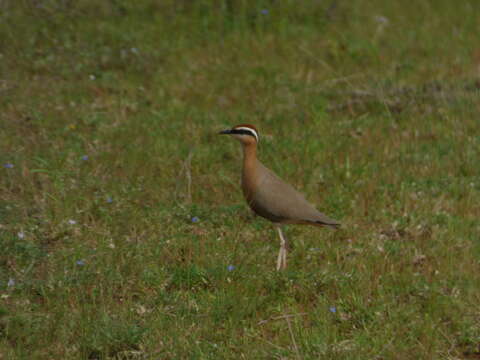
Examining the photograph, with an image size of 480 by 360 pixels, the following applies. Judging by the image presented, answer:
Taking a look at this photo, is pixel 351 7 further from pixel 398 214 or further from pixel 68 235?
pixel 68 235

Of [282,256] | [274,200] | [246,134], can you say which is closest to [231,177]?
[246,134]

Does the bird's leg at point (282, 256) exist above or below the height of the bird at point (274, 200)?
below

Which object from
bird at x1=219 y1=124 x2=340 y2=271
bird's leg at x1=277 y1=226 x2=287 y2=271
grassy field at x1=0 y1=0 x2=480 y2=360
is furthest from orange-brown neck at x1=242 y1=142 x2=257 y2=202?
bird's leg at x1=277 y1=226 x2=287 y2=271

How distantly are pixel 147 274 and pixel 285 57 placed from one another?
595cm

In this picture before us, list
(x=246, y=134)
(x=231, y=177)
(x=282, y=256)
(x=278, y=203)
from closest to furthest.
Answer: (x=282, y=256), (x=278, y=203), (x=246, y=134), (x=231, y=177)

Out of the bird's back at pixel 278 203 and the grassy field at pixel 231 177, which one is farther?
the bird's back at pixel 278 203

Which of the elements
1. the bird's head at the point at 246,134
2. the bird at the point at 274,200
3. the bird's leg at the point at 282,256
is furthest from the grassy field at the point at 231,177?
the bird's head at the point at 246,134

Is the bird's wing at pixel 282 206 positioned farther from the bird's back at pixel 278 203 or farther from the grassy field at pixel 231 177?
the grassy field at pixel 231 177

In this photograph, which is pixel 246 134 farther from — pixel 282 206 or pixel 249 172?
pixel 282 206

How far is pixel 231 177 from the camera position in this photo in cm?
850

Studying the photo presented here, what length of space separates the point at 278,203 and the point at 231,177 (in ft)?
5.40

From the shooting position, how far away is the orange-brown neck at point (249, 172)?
716cm

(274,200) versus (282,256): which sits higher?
(274,200)

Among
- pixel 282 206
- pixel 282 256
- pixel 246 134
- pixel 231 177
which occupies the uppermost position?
pixel 246 134
